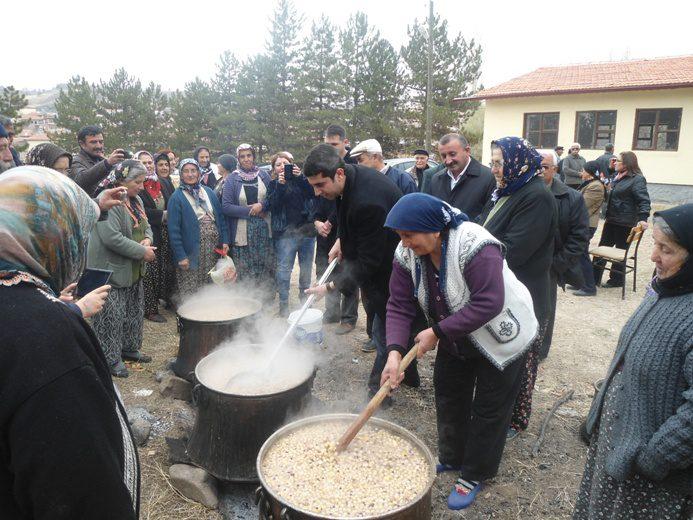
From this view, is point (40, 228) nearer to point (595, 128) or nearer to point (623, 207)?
point (623, 207)

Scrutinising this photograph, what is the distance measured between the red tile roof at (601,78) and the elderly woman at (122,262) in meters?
17.9

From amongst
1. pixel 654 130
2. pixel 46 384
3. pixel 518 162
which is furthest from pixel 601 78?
pixel 46 384

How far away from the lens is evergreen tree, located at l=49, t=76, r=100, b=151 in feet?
82.2

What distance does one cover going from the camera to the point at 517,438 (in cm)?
375

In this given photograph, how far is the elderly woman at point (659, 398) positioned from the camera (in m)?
1.72

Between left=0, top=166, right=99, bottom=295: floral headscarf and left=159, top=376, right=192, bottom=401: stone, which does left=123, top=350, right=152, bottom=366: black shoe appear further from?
left=0, top=166, right=99, bottom=295: floral headscarf

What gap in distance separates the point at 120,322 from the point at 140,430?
1.38 meters

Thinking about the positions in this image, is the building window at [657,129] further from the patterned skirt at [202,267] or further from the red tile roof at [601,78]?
the patterned skirt at [202,267]

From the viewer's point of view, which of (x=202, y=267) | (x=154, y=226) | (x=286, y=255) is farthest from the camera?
(x=286, y=255)

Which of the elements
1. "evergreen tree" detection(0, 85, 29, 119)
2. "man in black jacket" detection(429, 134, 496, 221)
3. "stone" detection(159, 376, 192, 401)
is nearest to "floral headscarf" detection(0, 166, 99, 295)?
"stone" detection(159, 376, 192, 401)

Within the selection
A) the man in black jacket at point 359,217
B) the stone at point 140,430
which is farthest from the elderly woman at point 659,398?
the stone at point 140,430

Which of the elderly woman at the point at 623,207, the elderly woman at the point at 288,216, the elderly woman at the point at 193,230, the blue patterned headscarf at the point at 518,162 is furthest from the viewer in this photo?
the elderly woman at the point at 623,207

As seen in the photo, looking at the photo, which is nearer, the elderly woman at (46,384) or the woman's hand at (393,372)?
the elderly woman at (46,384)

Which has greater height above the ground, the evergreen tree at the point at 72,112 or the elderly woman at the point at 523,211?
the evergreen tree at the point at 72,112
